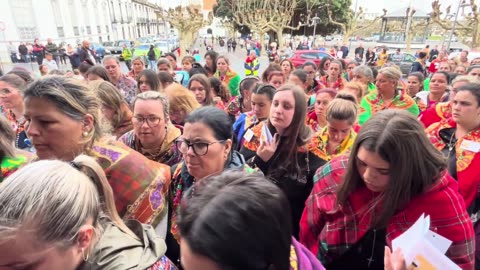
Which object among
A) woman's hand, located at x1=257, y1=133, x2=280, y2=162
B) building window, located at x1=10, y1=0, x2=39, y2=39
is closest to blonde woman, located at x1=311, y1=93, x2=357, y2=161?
woman's hand, located at x1=257, y1=133, x2=280, y2=162

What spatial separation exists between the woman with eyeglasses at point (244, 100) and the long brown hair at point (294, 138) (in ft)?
5.82

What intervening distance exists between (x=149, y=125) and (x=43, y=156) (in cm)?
85

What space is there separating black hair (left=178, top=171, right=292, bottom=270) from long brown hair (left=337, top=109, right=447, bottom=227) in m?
0.86

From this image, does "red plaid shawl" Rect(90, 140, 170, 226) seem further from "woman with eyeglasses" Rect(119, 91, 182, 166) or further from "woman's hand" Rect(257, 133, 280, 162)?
"woman's hand" Rect(257, 133, 280, 162)

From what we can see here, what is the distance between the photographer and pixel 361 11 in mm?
29297

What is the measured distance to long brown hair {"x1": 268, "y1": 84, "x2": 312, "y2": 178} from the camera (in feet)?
8.20

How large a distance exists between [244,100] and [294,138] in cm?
216

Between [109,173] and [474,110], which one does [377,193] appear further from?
[474,110]

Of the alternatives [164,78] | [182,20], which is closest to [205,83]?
[164,78]

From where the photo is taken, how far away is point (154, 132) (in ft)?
8.13

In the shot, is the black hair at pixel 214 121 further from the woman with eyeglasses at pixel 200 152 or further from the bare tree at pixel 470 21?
the bare tree at pixel 470 21

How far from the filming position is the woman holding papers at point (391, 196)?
1.58 meters

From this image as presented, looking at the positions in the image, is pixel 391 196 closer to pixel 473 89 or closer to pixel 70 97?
pixel 70 97

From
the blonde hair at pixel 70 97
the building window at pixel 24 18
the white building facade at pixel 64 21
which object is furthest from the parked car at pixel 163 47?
the blonde hair at pixel 70 97
